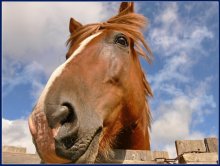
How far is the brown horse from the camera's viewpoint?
7.10 feet

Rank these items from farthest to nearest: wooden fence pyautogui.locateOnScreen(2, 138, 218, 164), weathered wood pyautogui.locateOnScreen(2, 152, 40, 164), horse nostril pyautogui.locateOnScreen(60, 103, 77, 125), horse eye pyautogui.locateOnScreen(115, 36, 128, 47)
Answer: horse eye pyautogui.locateOnScreen(115, 36, 128, 47)
weathered wood pyautogui.locateOnScreen(2, 152, 40, 164)
wooden fence pyautogui.locateOnScreen(2, 138, 218, 164)
horse nostril pyautogui.locateOnScreen(60, 103, 77, 125)

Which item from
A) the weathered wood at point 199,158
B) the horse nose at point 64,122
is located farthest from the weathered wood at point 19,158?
the weathered wood at point 199,158

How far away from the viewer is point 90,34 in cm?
354

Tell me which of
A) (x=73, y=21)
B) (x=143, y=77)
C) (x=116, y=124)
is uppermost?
(x=73, y=21)

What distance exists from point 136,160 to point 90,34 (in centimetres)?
187

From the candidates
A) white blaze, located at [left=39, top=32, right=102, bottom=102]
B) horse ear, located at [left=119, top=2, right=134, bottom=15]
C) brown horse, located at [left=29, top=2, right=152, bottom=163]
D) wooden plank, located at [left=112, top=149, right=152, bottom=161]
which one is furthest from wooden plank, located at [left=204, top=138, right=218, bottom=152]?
horse ear, located at [left=119, top=2, right=134, bottom=15]

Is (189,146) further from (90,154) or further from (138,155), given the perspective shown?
(90,154)

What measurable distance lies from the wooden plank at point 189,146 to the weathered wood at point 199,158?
28 cm

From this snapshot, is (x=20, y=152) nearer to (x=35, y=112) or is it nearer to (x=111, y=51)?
(x=35, y=112)

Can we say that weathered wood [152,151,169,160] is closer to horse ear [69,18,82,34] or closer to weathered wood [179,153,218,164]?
weathered wood [179,153,218,164]

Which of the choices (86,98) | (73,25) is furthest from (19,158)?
(73,25)

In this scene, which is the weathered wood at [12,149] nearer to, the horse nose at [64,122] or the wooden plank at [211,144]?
the horse nose at [64,122]

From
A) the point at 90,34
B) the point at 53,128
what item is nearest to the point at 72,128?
the point at 53,128

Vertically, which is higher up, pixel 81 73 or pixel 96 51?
pixel 96 51
